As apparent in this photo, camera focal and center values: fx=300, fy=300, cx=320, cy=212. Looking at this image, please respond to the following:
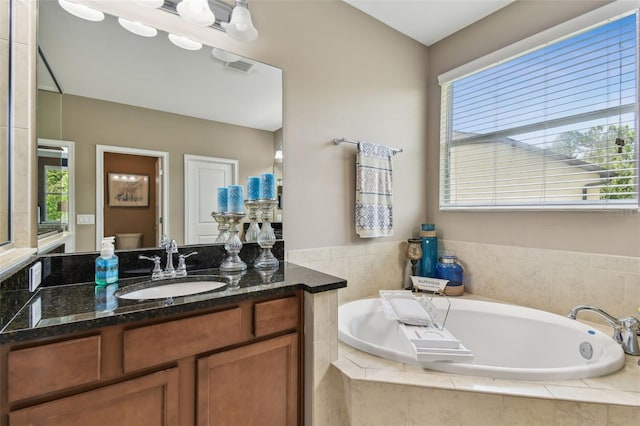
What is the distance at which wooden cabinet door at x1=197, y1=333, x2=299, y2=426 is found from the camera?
40.9 inches

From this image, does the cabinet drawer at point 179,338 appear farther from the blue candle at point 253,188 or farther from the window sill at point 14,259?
the blue candle at point 253,188

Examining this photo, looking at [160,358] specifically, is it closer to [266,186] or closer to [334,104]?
[266,186]

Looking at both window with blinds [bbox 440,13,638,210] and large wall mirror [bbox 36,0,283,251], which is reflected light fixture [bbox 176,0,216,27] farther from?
window with blinds [bbox 440,13,638,210]

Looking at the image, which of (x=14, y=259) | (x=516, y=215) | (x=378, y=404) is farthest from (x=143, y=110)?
(x=516, y=215)

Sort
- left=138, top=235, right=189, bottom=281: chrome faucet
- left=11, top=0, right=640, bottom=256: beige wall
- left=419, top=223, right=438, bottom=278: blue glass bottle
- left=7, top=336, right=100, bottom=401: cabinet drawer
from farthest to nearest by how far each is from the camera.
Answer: left=419, top=223, right=438, bottom=278: blue glass bottle, left=11, top=0, right=640, bottom=256: beige wall, left=138, top=235, right=189, bottom=281: chrome faucet, left=7, top=336, right=100, bottom=401: cabinet drawer

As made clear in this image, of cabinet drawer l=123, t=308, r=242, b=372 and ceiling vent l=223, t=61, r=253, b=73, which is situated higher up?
ceiling vent l=223, t=61, r=253, b=73

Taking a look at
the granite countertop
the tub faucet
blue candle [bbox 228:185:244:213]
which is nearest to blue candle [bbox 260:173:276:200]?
blue candle [bbox 228:185:244:213]

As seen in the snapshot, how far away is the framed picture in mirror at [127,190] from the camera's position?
53.7 inches

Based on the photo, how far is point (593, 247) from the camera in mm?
1778

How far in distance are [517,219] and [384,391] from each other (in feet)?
5.29

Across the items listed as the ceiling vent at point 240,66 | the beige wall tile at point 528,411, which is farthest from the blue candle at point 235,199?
the beige wall tile at point 528,411

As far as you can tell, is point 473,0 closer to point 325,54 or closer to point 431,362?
point 325,54

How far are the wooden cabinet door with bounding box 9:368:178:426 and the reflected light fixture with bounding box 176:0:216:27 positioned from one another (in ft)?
5.01

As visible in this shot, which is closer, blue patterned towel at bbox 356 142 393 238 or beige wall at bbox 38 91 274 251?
beige wall at bbox 38 91 274 251
